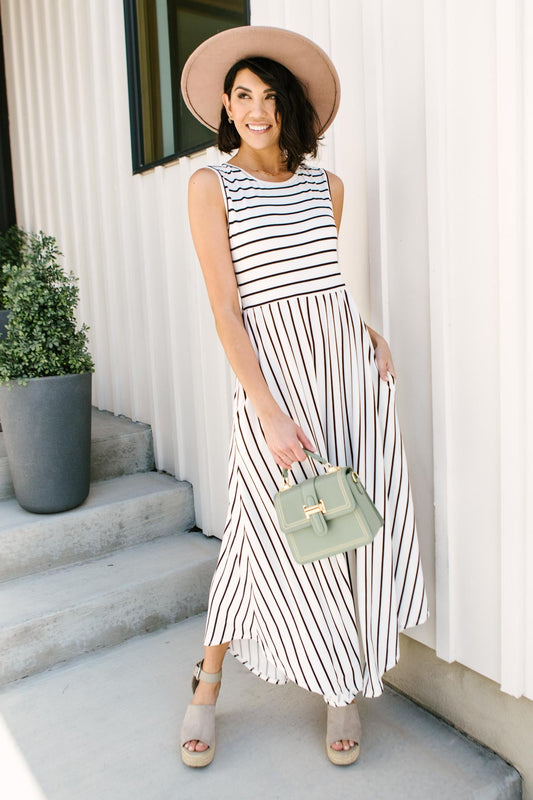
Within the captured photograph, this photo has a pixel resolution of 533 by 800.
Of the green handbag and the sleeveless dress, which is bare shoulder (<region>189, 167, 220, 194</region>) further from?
the green handbag

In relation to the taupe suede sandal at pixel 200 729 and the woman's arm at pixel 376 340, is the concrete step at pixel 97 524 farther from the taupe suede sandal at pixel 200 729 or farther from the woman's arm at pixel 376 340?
the woman's arm at pixel 376 340

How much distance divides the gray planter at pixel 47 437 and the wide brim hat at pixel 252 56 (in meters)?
1.16

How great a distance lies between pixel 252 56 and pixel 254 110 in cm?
16

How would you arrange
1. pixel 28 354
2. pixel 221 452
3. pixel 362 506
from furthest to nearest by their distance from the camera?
pixel 221 452 < pixel 28 354 < pixel 362 506

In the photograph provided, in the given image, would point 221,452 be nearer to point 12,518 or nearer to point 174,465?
point 174,465

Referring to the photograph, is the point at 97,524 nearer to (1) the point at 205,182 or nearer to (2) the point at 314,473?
(2) the point at 314,473

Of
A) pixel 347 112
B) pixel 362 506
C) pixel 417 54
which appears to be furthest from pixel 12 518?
pixel 417 54

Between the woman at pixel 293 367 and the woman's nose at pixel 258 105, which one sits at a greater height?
the woman's nose at pixel 258 105

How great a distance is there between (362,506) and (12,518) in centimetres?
161

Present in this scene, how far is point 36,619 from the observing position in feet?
7.14

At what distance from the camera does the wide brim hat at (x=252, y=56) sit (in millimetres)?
1646

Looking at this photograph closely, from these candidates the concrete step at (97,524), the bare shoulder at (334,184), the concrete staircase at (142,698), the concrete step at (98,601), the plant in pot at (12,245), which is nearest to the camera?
Result: the concrete staircase at (142,698)

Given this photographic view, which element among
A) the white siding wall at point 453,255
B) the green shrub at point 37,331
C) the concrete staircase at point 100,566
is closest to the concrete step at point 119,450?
the concrete staircase at point 100,566

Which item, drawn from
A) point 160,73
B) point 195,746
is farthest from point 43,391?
point 160,73
